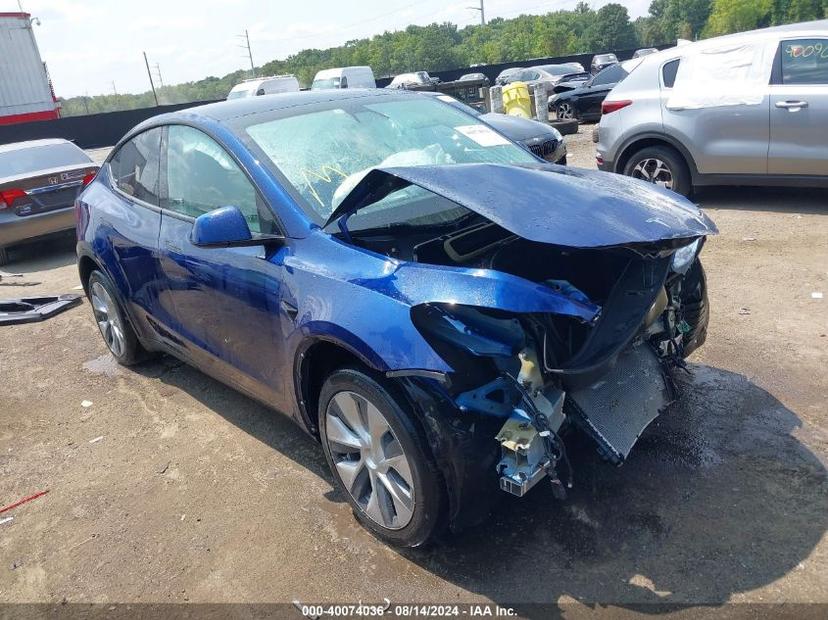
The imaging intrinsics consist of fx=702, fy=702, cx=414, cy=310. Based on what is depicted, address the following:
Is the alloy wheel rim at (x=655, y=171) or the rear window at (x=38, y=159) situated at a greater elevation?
the rear window at (x=38, y=159)

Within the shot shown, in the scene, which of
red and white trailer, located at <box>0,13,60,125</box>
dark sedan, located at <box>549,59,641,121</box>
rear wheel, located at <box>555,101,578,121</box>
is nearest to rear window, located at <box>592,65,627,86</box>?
dark sedan, located at <box>549,59,641,121</box>

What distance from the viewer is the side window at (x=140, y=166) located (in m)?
4.20

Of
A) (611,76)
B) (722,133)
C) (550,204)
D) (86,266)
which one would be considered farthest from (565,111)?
(550,204)

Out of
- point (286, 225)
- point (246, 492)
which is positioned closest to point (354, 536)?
point (246, 492)

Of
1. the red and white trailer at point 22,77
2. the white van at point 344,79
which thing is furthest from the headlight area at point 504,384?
the red and white trailer at point 22,77

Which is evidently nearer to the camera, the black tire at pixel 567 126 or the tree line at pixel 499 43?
the black tire at pixel 567 126

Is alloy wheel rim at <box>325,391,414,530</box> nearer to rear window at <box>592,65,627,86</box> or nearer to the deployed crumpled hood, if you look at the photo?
the deployed crumpled hood

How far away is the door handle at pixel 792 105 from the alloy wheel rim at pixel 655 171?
1.21 meters

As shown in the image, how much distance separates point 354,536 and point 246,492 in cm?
73

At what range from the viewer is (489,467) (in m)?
A: 2.54

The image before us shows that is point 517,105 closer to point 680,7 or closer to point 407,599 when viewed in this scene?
point 407,599

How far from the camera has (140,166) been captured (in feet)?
14.5

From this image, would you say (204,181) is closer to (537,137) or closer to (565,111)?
(537,137)

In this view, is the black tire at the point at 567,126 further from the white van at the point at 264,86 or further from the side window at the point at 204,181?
the side window at the point at 204,181
